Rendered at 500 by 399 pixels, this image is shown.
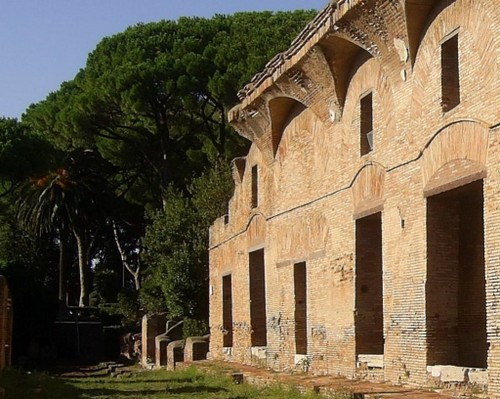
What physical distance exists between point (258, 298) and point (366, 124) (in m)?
5.56

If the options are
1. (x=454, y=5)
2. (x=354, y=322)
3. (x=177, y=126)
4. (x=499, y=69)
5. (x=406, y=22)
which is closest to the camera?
(x=499, y=69)

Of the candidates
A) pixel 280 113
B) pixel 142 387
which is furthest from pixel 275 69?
pixel 142 387

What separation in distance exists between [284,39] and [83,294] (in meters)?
12.6

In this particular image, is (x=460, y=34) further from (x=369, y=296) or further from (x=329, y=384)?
(x=329, y=384)

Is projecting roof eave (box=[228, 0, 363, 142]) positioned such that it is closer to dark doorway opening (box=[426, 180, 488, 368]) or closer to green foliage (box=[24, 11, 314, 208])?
dark doorway opening (box=[426, 180, 488, 368])

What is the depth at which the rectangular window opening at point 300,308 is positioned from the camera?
43.7ft

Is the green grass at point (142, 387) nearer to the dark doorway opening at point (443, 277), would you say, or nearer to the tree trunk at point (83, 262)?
the dark doorway opening at point (443, 277)

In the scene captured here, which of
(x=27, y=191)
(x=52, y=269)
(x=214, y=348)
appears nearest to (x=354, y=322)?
(x=214, y=348)

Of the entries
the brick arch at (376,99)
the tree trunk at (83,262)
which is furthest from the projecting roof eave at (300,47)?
the tree trunk at (83,262)

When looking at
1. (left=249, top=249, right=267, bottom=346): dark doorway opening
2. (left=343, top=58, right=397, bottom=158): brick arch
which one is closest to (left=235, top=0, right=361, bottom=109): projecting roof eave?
(left=343, top=58, right=397, bottom=158): brick arch

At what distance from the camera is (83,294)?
32500 millimetres

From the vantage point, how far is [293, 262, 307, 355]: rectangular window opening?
1331 centimetres

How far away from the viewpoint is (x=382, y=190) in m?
10.2

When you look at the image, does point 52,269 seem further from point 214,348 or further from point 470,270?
point 470,270
